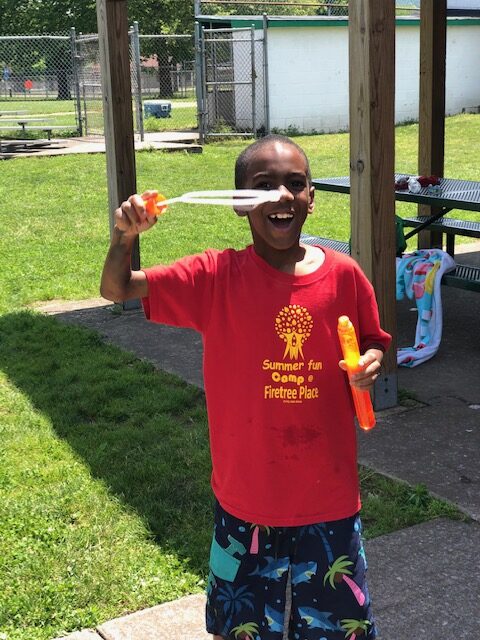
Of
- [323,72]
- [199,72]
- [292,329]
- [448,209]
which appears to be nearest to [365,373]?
[292,329]

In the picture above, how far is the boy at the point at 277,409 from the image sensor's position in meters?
2.06

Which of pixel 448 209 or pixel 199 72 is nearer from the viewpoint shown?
pixel 448 209

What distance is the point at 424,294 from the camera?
5.82 meters

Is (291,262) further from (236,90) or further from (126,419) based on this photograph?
(236,90)

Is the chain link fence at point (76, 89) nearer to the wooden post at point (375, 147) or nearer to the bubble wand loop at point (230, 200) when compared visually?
the wooden post at point (375, 147)

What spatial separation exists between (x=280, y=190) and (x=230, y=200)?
0.54 feet

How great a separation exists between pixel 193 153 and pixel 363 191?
12.7 meters

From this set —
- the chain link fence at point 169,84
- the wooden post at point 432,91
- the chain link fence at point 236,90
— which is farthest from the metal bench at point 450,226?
the chain link fence at point 236,90

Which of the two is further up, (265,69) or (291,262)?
(265,69)

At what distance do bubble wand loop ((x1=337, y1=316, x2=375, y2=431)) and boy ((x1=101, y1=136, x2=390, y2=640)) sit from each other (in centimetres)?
4

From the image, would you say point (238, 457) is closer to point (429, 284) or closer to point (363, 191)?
point (363, 191)

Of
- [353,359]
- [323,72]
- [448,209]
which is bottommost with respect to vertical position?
[448,209]

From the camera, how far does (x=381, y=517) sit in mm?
3510

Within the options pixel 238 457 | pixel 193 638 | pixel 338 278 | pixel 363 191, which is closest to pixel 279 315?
pixel 338 278
